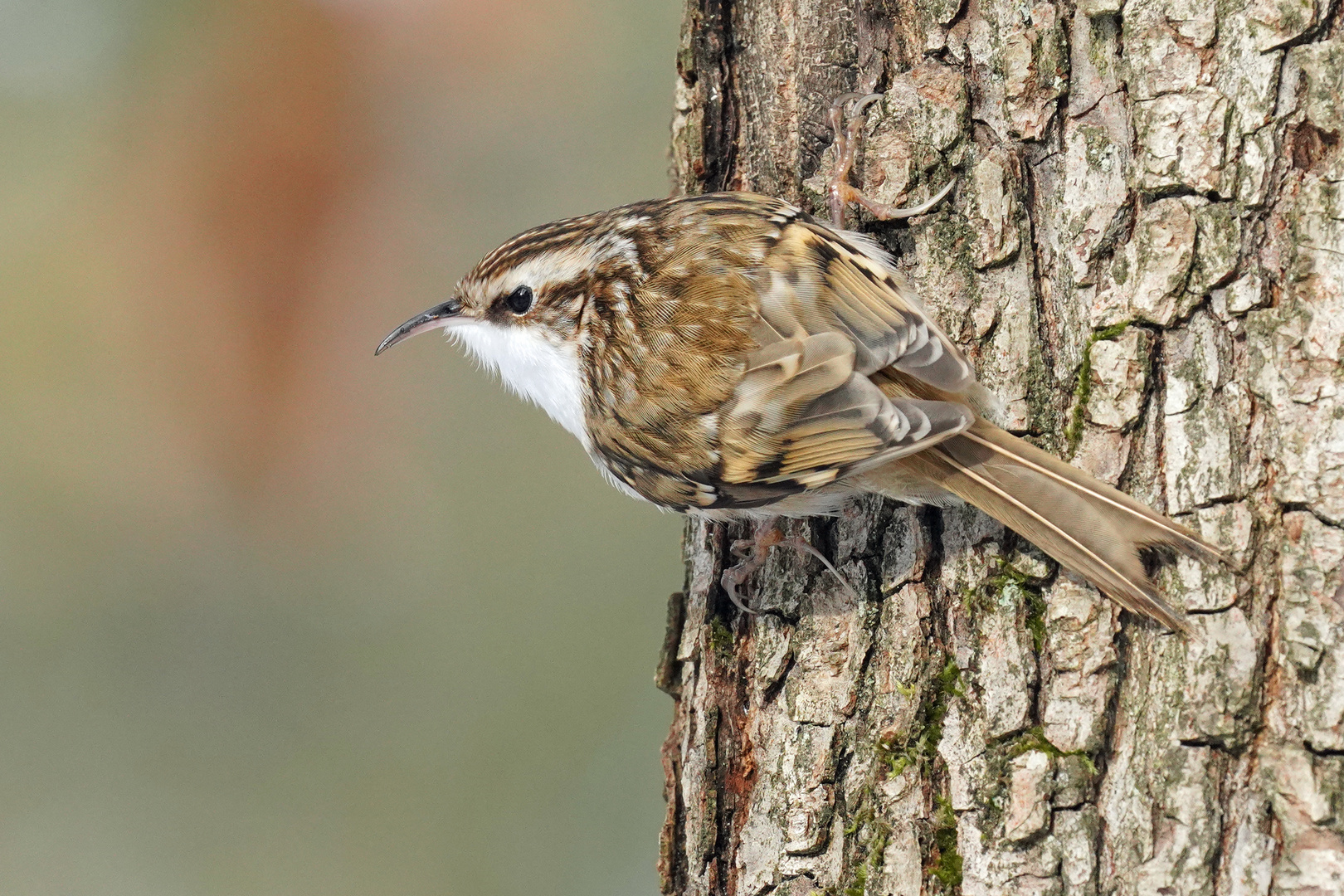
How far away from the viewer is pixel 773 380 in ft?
5.70

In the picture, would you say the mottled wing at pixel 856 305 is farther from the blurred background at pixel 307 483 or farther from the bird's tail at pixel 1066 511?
the blurred background at pixel 307 483

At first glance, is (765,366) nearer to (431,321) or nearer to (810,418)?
(810,418)

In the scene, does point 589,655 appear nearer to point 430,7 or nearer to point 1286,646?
point 430,7

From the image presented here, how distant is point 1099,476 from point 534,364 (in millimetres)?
1099

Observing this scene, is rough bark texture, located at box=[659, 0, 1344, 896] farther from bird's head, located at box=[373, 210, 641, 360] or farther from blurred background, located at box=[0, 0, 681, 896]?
blurred background, located at box=[0, 0, 681, 896]

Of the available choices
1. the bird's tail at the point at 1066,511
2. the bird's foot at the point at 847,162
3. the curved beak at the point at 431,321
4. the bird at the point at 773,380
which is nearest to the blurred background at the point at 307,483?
the curved beak at the point at 431,321

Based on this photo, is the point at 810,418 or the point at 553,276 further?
the point at 553,276

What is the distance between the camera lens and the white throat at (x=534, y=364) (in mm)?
2078

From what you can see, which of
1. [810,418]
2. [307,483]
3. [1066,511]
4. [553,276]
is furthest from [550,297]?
[307,483]

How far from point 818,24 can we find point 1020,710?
124cm

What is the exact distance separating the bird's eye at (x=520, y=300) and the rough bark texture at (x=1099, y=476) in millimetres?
562

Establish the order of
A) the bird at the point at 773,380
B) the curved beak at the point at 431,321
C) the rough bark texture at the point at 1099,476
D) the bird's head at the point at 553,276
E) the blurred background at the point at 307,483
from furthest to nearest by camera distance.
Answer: the blurred background at the point at 307,483 → the curved beak at the point at 431,321 → the bird's head at the point at 553,276 → the bird at the point at 773,380 → the rough bark texture at the point at 1099,476

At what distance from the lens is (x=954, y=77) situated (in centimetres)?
177

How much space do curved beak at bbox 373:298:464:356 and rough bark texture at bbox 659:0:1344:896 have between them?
746mm
